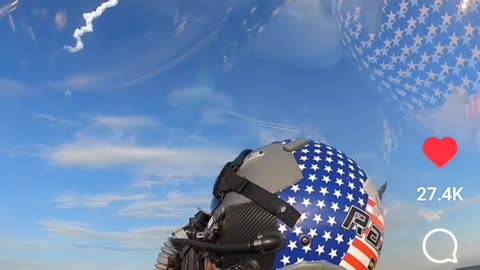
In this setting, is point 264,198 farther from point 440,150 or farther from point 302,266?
point 440,150

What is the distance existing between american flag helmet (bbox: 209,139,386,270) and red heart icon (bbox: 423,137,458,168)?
2.97m

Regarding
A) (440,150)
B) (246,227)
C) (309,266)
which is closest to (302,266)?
(309,266)

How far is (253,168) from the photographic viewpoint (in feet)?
4.89

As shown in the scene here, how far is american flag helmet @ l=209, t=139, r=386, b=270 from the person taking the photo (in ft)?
4.53

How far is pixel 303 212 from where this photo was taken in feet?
4.56

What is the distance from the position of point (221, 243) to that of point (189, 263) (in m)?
0.18

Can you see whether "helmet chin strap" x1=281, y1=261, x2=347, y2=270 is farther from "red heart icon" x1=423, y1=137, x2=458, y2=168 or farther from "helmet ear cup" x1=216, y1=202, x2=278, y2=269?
"red heart icon" x1=423, y1=137, x2=458, y2=168

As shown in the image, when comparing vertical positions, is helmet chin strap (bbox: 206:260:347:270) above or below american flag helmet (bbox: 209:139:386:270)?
below

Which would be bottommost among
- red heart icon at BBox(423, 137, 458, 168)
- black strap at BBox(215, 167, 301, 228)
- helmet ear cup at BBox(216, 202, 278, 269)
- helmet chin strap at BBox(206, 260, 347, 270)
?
helmet chin strap at BBox(206, 260, 347, 270)

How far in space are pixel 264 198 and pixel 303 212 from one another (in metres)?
0.09

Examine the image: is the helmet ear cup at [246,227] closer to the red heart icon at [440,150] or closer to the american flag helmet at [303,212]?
the american flag helmet at [303,212]

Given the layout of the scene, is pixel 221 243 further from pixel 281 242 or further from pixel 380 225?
pixel 380 225

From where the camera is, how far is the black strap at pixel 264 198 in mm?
1381

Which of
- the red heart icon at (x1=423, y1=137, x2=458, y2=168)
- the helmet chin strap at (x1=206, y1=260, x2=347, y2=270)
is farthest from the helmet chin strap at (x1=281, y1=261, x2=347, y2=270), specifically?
the red heart icon at (x1=423, y1=137, x2=458, y2=168)
